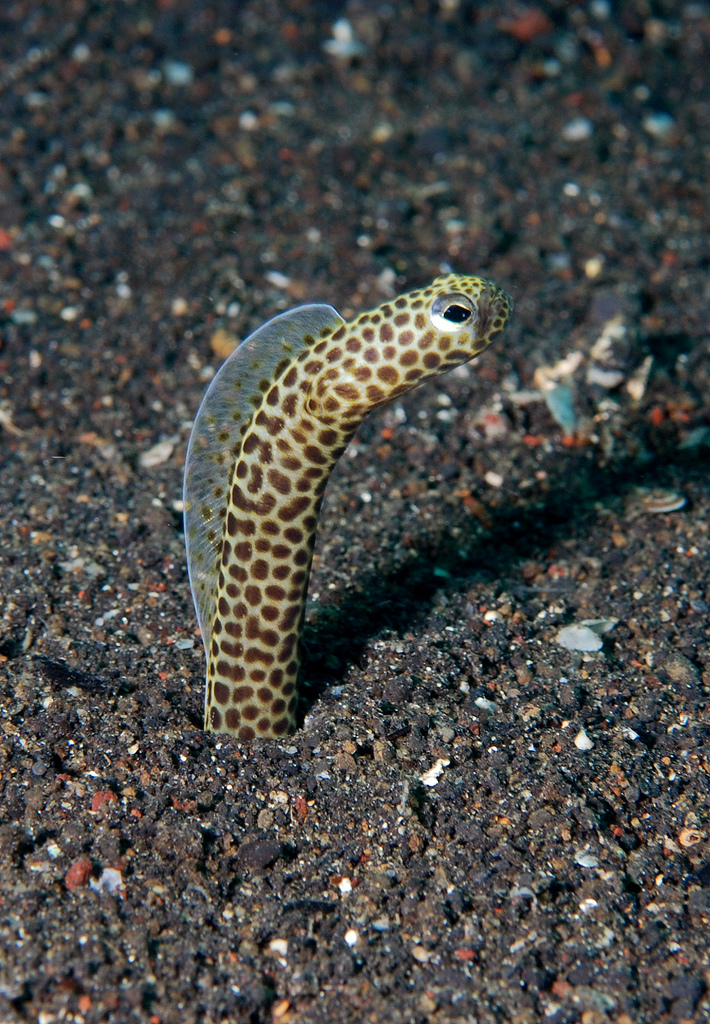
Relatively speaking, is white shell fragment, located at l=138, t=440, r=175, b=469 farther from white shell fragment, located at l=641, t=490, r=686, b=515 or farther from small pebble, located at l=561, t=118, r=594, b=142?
small pebble, located at l=561, t=118, r=594, b=142

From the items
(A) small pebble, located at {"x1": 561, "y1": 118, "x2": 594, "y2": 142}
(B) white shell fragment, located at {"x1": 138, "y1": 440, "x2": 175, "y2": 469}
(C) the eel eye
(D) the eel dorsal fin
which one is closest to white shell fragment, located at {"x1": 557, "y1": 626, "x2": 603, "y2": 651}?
(D) the eel dorsal fin

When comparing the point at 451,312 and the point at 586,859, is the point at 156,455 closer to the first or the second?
the point at 451,312

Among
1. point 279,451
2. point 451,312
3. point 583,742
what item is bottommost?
point 583,742

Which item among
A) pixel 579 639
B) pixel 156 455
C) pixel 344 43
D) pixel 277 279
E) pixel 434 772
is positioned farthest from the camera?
pixel 344 43

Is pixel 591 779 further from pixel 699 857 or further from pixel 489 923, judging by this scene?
pixel 489 923

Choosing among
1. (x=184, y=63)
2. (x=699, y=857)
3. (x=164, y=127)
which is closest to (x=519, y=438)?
(x=699, y=857)

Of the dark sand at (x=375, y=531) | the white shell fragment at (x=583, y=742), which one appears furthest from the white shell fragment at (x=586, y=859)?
the white shell fragment at (x=583, y=742)

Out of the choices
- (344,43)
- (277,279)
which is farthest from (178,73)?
(277,279)
